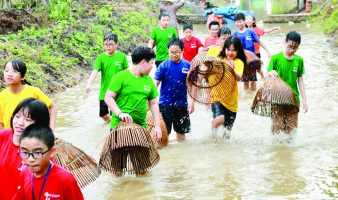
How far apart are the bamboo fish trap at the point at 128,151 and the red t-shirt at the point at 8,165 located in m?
2.29

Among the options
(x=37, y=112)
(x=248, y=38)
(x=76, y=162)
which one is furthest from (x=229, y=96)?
(x=37, y=112)

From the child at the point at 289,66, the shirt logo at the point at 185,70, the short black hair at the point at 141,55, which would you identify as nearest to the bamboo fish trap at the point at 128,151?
the short black hair at the point at 141,55

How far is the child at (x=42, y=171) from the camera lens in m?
3.58

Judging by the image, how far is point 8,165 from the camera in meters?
4.39

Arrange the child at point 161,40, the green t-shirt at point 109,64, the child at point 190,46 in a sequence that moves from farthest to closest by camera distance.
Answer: the child at point 161,40 → the child at point 190,46 → the green t-shirt at point 109,64

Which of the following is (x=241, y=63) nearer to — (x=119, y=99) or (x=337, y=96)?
(x=119, y=99)

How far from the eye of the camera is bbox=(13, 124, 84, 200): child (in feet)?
11.7

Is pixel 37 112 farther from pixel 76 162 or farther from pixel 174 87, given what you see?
pixel 174 87

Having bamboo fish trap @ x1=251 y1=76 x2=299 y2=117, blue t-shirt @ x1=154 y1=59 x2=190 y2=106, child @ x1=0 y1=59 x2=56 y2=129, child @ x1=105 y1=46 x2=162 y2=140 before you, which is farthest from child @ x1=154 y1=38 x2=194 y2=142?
child @ x1=0 y1=59 x2=56 y2=129

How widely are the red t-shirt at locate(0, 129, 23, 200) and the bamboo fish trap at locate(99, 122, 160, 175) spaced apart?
2293 millimetres

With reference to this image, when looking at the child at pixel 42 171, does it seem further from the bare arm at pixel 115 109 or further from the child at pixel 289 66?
the child at pixel 289 66

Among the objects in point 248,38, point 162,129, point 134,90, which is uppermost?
→ point 134,90

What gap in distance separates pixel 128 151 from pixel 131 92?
0.67 metres

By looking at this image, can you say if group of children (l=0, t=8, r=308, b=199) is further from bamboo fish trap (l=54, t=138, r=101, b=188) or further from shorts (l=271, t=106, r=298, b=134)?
bamboo fish trap (l=54, t=138, r=101, b=188)
